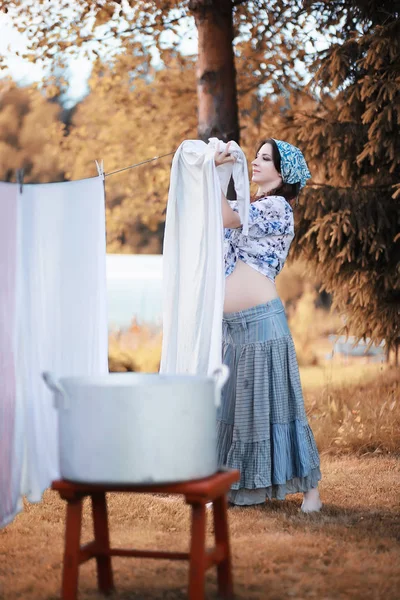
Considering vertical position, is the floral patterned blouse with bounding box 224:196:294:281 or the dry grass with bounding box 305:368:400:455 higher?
the floral patterned blouse with bounding box 224:196:294:281

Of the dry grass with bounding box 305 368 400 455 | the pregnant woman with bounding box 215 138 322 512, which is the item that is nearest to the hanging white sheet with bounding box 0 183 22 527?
the pregnant woman with bounding box 215 138 322 512

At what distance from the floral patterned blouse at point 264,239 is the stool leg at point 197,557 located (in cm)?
172

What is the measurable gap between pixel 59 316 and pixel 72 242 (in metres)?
0.29

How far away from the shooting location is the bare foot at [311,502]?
4.02m

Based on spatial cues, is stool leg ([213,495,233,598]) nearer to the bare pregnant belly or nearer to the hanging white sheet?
the hanging white sheet

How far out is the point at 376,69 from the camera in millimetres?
5793

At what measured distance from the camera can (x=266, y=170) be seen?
13.4 feet

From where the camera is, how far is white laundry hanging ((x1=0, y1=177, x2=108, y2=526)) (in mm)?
3062

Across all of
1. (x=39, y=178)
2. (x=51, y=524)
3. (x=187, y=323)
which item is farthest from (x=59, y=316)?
(x=39, y=178)

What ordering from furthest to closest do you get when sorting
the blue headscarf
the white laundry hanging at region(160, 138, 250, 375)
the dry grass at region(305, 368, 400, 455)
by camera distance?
the dry grass at region(305, 368, 400, 455), the blue headscarf, the white laundry hanging at region(160, 138, 250, 375)

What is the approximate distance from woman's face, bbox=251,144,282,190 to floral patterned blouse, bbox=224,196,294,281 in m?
0.12

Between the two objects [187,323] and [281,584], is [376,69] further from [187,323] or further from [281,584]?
[281,584]

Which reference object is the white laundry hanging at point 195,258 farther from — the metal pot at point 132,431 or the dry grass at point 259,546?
the metal pot at point 132,431

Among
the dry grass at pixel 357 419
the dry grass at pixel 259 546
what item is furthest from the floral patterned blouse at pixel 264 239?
the dry grass at pixel 357 419
